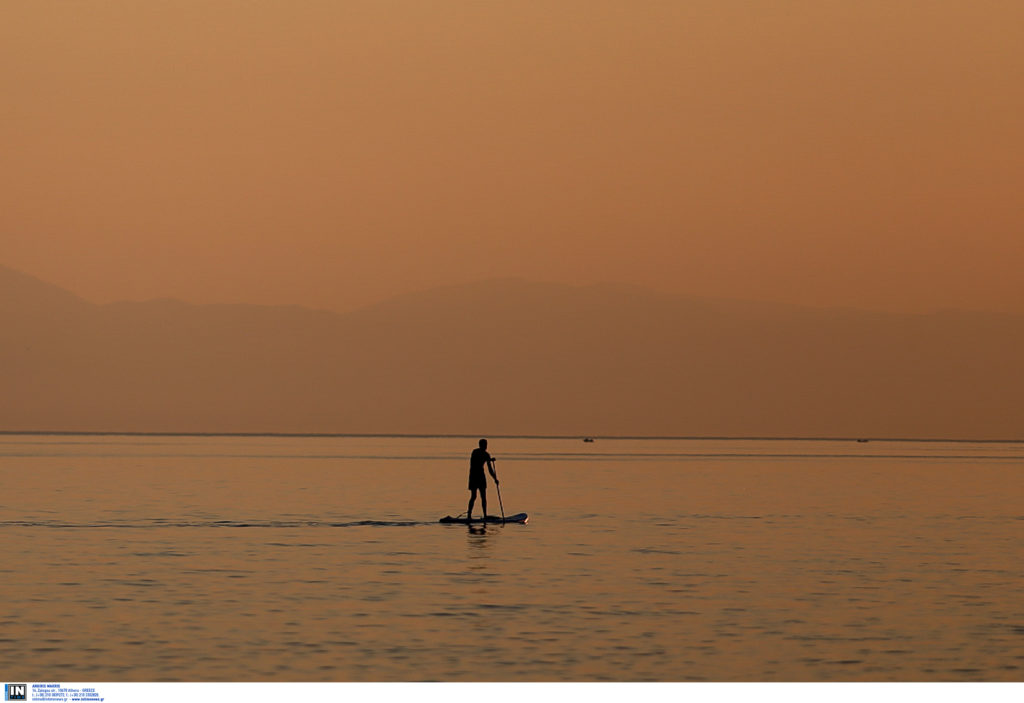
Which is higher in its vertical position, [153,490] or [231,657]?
[153,490]

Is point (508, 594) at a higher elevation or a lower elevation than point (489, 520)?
lower

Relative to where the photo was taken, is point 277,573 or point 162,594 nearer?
point 162,594

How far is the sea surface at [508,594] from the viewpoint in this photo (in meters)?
22.3

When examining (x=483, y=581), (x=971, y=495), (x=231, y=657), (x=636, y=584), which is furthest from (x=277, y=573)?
(x=971, y=495)

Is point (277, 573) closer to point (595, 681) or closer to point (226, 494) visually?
point (595, 681)

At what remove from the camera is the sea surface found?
2228cm

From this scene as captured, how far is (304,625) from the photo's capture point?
2575 cm

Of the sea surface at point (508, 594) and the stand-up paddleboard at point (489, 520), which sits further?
the stand-up paddleboard at point (489, 520)

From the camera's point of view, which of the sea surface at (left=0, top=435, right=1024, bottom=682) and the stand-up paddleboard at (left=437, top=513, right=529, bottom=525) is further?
the stand-up paddleboard at (left=437, top=513, right=529, bottom=525)

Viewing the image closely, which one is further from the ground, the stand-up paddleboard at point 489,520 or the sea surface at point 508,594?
the stand-up paddleboard at point 489,520

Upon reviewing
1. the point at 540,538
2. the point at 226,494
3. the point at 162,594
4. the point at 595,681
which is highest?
the point at 226,494

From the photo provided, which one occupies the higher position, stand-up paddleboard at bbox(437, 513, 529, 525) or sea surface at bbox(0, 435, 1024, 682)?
stand-up paddleboard at bbox(437, 513, 529, 525)

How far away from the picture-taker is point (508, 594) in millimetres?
30438

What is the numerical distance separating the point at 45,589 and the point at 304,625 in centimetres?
739
